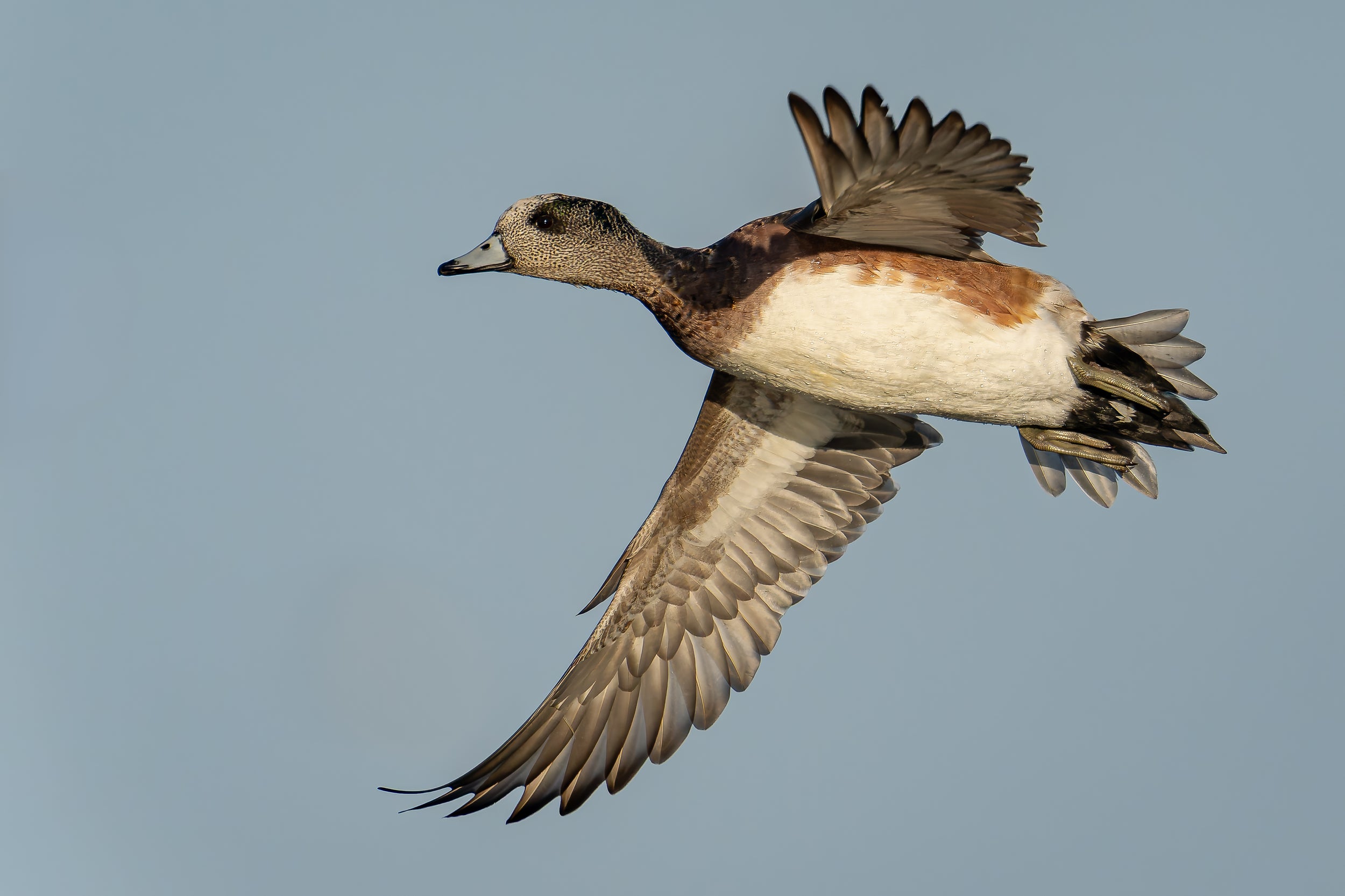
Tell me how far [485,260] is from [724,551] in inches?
94.0

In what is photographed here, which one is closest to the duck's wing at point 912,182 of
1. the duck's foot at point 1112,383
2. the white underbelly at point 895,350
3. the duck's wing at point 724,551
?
the white underbelly at point 895,350

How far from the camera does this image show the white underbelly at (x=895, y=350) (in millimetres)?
6336

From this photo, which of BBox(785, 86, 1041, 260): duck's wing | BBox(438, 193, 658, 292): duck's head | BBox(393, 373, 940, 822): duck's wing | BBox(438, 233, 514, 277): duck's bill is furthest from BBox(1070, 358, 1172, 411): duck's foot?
BBox(438, 233, 514, 277): duck's bill

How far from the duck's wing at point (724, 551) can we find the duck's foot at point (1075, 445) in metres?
0.73

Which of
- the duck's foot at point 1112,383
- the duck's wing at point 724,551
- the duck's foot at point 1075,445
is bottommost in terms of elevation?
the duck's wing at point 724,551

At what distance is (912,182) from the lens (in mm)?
5941

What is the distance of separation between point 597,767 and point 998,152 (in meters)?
3.97

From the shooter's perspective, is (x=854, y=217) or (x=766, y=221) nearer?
(x=854, y=217)

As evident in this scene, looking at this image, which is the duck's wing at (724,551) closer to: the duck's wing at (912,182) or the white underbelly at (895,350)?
the white underbelly at (895,350)

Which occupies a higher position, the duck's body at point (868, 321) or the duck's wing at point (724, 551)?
the duck's body at point (868, 321)

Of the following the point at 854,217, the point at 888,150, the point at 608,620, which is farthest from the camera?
the point at 608,620

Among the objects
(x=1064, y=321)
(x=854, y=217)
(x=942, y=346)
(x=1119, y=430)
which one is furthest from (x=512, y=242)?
(x=1119, y=430)

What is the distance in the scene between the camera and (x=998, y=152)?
5801 millimetres

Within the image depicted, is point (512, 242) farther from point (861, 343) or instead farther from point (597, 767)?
point (597, 767)
